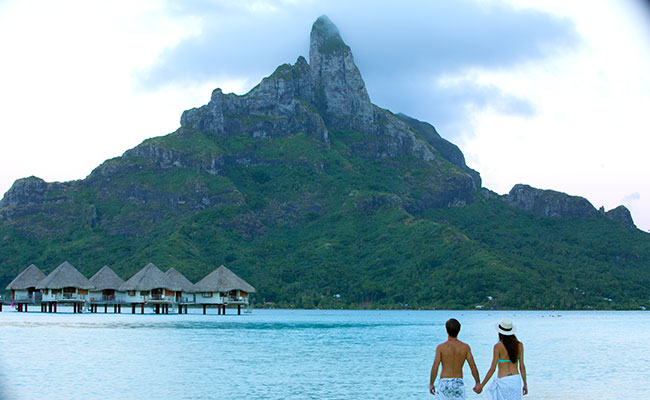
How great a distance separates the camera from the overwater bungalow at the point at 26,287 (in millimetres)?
90062

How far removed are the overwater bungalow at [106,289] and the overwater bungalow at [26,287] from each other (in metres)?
6.54

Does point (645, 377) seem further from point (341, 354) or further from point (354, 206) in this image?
point (354, 206)

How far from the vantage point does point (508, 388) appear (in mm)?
14086

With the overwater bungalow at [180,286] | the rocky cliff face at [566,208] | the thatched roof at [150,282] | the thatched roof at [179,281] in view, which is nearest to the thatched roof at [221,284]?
the thatched roof at [179,281]

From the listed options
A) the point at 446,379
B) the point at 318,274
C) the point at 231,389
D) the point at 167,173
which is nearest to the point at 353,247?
the point at 318,274

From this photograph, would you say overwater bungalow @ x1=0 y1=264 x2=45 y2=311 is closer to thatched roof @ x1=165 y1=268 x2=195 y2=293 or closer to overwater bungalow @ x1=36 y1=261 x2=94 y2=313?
overwater bungalow @ x1=36 y1=261 x2=94 y2=313

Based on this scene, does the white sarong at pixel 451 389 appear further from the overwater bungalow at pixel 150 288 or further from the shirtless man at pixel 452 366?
the overwater bungalow at pixel 150 288

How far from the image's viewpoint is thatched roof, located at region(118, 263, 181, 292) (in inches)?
3393

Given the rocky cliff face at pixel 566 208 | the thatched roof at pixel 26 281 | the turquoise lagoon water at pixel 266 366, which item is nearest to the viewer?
the turquoise lagoon water at pixel 266 366

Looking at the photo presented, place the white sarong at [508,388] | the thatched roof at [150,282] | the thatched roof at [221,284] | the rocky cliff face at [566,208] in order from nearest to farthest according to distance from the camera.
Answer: the white sarong at [508,388], the thatched roof at [150,282], the thatched roof at [221,284], the rocky cliff face at [566,208]

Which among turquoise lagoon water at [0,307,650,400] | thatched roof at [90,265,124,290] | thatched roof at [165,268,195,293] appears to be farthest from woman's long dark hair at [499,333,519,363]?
thatched roof at [90,265,124,290]

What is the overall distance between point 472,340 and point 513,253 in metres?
111

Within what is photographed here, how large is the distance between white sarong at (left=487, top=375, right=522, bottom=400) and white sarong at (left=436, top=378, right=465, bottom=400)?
667 mm

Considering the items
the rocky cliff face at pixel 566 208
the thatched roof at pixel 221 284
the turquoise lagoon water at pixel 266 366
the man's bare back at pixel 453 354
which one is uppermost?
the rocky cliff face at pixel 566 208
